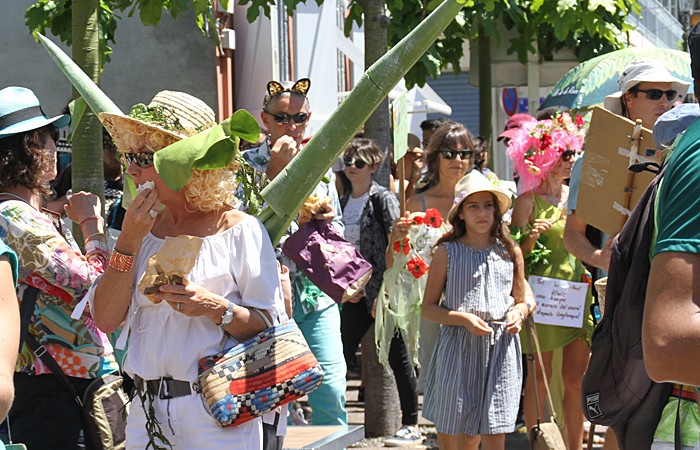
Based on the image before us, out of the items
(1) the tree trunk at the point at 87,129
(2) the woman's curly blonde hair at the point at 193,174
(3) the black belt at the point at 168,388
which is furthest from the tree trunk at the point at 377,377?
(3) the black belt at the point at 168,388

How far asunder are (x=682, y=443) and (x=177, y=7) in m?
4.61

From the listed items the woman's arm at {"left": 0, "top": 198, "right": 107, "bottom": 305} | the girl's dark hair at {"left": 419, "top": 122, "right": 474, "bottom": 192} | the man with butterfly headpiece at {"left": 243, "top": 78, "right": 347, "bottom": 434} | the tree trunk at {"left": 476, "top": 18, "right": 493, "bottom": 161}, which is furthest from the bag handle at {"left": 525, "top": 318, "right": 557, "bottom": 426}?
the tree trunk at {"left": 476, "top": 18, "right": 493, "bottom": 161}

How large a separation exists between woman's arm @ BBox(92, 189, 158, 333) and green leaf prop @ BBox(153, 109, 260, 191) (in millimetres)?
190

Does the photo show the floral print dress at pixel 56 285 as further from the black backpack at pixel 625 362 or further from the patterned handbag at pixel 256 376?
the black backpack at pixel 625 362

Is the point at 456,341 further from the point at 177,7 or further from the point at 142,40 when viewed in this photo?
the point at 142,40

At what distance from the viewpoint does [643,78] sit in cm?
566

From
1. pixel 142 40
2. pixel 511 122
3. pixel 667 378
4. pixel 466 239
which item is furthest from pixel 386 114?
pixel 142 40

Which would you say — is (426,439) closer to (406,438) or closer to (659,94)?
(406,438)

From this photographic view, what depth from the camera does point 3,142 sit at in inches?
170

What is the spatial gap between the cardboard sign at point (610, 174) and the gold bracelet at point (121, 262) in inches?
89.4

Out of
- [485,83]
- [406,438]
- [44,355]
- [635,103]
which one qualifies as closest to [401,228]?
[406,438]

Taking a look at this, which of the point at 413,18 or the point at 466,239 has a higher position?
the point at 413,18

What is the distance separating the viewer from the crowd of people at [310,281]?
3.62 m

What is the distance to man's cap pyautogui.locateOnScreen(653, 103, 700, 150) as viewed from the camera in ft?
13.0
